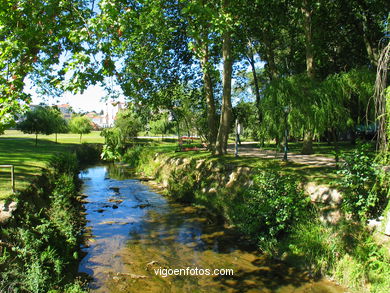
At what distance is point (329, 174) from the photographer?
9281 mm

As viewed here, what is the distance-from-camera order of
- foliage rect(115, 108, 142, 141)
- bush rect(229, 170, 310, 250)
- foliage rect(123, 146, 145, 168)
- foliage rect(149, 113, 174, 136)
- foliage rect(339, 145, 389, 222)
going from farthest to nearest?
foliage rect(149, 113, 174, 136)
foliage rect(115, 108, 142, 141)
foliage rect(123, 146, 145, 168)
bush rect(229, 170, 310, 250)
foliage rect(339, 145, 389, 222)

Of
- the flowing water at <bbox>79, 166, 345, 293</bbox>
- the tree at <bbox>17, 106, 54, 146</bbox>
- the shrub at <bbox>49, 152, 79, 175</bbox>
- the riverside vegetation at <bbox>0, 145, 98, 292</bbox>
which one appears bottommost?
the flowing water at <bbox>79, 166, 345, 293</bbox>

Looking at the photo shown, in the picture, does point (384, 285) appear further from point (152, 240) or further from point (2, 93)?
point (2, 93)

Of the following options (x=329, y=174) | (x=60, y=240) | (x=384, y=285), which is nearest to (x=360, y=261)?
(x=384, y=285)

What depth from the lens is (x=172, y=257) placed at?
8.07 metres

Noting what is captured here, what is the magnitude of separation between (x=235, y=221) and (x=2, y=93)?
734 centimetres

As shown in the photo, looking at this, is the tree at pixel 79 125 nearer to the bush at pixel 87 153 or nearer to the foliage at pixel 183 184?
the bush at pixel 87 153

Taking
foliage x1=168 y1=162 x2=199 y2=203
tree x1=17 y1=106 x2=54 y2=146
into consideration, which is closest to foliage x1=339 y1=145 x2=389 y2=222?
foliage x1=168 y1=162 x2=199 y2=203

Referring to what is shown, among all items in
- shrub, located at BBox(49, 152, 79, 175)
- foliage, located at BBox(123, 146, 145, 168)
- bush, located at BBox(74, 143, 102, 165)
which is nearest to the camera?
shrub, located at BBox(49, 152, 79, 175)

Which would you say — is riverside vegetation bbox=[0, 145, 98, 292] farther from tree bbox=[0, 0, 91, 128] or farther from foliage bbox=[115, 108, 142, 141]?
foliage bbox=[115, 108, 142, 141]

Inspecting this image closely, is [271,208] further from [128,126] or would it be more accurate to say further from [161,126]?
[161,126]

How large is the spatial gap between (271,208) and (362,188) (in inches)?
92.5

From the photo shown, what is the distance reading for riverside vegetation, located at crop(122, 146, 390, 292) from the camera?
6.24m

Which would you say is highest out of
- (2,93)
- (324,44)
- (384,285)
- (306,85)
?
(324,44)
